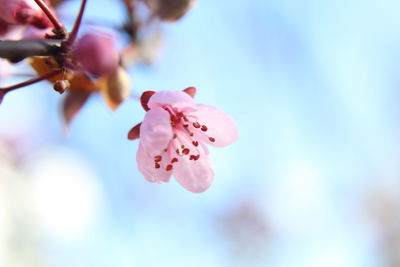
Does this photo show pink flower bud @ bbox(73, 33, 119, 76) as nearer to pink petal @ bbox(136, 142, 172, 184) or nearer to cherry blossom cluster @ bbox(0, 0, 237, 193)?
cherry blossom cluster @ bbox(0, 0, 237, 193)

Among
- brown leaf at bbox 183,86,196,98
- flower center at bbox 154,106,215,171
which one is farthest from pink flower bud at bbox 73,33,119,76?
flower center at bbox 154,106,215,171

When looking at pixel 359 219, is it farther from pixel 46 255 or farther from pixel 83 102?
pixel 83 102

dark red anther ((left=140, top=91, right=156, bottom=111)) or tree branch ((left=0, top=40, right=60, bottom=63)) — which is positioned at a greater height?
dark red anther ((left=140, top=91, right=156, bottom=111))

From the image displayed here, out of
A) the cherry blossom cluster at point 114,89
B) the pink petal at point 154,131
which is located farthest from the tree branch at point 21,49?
the pink petal at point 154,131

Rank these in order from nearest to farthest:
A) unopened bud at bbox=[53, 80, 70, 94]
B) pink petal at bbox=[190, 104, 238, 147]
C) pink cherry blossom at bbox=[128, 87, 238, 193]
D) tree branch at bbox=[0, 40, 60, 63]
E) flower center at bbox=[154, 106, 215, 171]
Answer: tree branch at bbox=[0, 40, 60, 63] → unopened bud at bbox=[53, 80, 70, 94] → pink cherry blossom at bbox=[128, 87, 238, 193] → pink petal at bbox=[190, 104, 238, 147] → flower center at bbox=[154, 106, 215, 171]

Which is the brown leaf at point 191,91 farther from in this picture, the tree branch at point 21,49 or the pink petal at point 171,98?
the tree branch at point 21,49

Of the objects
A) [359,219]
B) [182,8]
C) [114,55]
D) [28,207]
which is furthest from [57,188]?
[114,55]

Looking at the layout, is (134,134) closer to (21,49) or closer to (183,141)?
(183,141)
